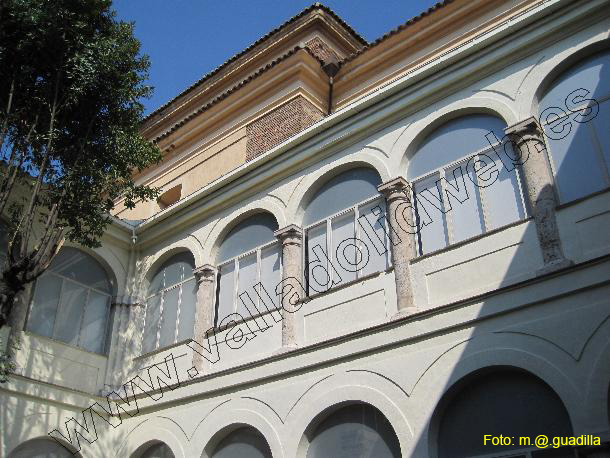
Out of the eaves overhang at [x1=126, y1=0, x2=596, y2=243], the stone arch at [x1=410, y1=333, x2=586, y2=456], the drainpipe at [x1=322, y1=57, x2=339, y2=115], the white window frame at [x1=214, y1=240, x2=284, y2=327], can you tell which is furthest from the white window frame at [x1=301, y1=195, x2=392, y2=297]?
the drainpipe at [x1=322, y1=57, x2=339, y2=115]

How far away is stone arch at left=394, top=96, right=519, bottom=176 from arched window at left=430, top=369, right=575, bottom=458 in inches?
144

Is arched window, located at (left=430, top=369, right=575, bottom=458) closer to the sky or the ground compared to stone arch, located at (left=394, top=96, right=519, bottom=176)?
closer to the ground

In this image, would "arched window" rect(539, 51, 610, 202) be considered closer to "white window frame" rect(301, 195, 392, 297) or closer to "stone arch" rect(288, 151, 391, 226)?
"white window frame" rect(301, 195, 392, 297)

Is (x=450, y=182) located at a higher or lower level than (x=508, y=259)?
higher

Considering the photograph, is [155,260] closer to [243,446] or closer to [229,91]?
[243,446]

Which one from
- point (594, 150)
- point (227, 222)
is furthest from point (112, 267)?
point (594, 150)

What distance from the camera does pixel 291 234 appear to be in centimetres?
1191

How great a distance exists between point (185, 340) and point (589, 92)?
8093 mm

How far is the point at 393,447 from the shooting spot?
9.32 meters

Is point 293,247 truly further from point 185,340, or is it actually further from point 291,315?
point 185,340

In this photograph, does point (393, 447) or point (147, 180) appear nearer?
point (393, 447)

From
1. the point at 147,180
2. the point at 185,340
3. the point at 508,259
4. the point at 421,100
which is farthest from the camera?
the point at 147,180

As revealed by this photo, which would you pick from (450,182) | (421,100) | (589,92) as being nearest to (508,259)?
(450,182)

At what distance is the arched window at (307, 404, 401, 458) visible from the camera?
945cm
